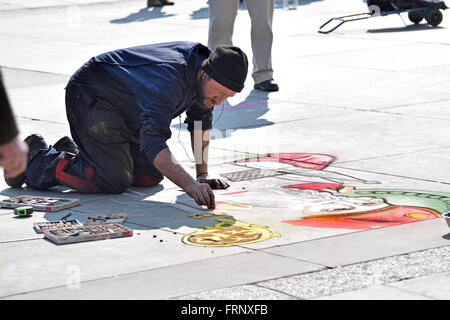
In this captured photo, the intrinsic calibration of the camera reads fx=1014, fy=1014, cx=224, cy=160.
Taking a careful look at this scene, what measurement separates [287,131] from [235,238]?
3.00 meters

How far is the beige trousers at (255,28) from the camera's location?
9.94 m

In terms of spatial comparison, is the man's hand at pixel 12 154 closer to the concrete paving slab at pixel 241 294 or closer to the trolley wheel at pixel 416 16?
the concrete paving slab at pixel 241 294

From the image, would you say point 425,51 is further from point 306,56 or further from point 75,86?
point 75,86

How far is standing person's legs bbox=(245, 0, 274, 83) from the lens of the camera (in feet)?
33.1

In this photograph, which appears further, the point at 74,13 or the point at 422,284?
the point at 74,13

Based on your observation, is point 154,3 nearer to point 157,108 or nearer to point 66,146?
point 66,146

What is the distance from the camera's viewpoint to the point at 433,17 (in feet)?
46.0

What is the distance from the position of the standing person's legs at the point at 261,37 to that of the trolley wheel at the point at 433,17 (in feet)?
14.8

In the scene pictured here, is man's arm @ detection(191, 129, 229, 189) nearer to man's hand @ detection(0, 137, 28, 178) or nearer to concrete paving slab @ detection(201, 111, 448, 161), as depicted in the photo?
concrete paving slab @ detection(201, 111, 448, 161)

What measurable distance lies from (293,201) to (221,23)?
409cm

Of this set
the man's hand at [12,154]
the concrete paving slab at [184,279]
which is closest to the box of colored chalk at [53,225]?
the concrete paving slab at [184,279]

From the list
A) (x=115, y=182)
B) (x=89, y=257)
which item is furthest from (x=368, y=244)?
(x=115, y=182)
